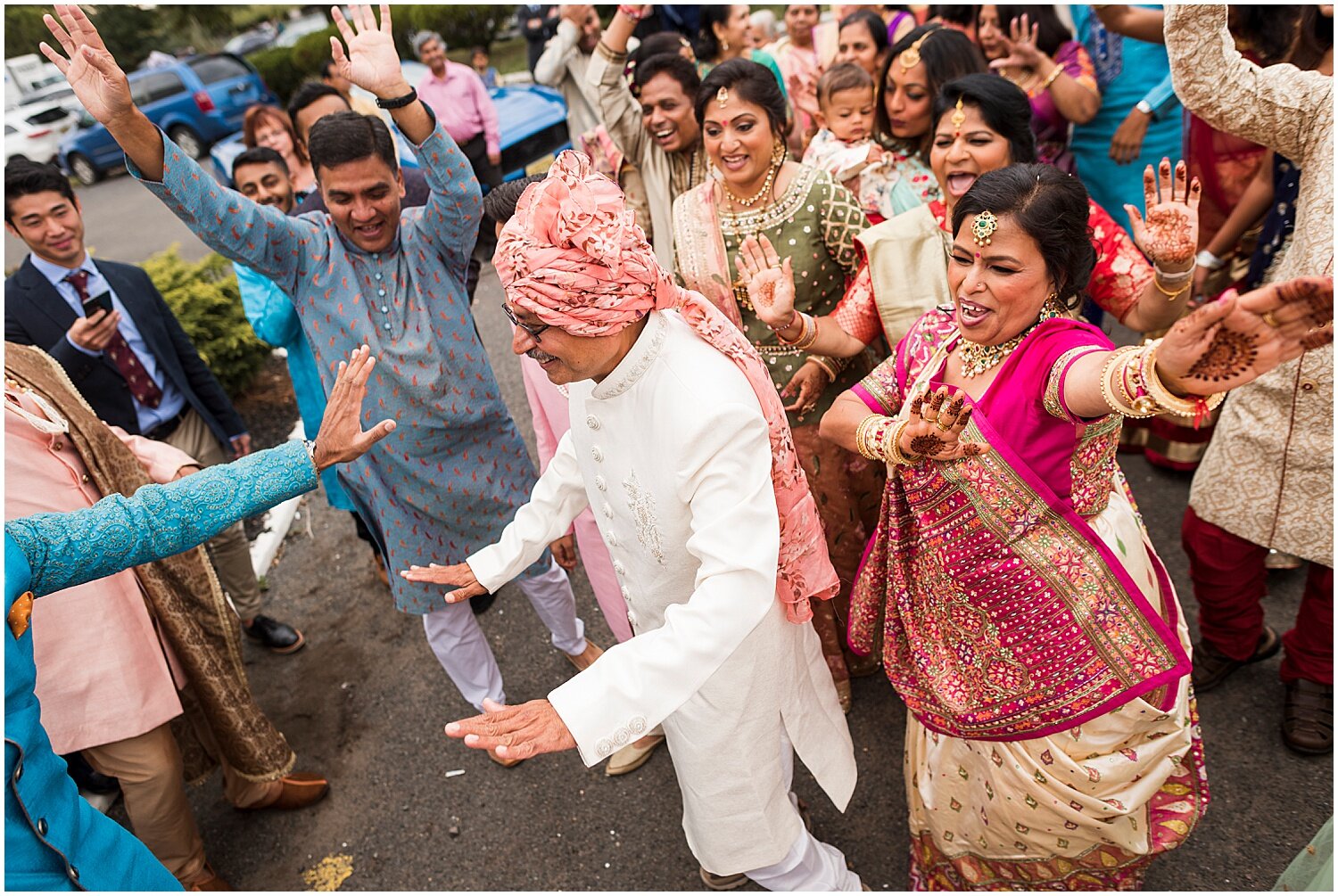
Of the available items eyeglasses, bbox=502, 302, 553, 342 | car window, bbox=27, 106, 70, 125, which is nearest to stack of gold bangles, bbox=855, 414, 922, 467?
eyeglasses, bbox=502, 302, 553, 342

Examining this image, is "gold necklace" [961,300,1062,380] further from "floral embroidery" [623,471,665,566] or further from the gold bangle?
"floral embroidery" [623,471,665,566]

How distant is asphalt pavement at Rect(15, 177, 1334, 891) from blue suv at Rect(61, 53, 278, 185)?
13.9 m

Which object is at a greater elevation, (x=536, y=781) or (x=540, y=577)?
(x=540, y=577)

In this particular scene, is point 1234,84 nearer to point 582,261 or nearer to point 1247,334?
point 1247,334

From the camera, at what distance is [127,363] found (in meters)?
3.46

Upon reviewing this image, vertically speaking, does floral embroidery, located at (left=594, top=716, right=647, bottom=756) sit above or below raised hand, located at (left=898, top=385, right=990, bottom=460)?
below

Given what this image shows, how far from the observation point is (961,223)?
1.89 m

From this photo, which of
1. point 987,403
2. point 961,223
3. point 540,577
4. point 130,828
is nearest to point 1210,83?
point 961,223

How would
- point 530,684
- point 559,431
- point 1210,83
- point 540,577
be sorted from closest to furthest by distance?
point 1210,83
point 559,431
point 540,577
point 530,684

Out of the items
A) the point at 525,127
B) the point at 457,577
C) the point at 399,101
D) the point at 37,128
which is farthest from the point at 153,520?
the point at 37,128

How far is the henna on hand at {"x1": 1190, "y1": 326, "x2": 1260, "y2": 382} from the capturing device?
4.29ft

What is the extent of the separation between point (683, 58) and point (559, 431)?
5.82 feet

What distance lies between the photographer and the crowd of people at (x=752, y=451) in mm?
1689

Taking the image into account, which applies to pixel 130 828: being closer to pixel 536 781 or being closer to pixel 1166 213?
pixel 536 781
